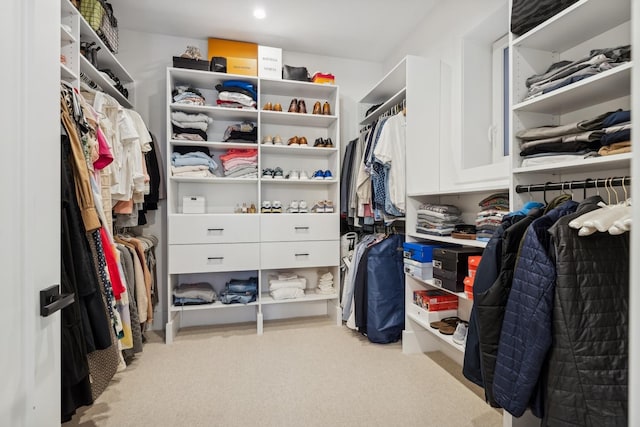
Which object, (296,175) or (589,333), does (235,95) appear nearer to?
(296,175)

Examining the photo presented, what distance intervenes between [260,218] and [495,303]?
1946mm

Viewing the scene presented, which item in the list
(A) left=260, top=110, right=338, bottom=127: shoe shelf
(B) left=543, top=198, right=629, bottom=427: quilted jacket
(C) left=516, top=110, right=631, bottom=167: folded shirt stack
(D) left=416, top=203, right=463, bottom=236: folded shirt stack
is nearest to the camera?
(B) left=543, top=198, right=629, bottom=427: quilted jacket

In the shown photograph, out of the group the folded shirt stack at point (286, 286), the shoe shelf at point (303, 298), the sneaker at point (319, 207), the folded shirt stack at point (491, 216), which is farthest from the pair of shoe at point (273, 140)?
the folded shirt stack at point (491, 216)

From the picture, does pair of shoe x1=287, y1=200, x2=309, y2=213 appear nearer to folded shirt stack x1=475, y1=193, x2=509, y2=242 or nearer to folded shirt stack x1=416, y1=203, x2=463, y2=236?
folded shirt stack x1=416, y1=203, x2=463, y2=236

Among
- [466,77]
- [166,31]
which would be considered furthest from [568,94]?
[166,31]

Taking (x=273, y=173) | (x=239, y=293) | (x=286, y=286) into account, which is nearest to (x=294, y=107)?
(x=273, y=173)

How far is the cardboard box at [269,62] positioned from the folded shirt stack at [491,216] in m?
2.07

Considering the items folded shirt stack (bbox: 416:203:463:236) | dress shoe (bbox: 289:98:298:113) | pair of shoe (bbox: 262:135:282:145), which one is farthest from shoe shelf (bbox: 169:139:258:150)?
folded shirt stack (bbox: 416:203:463:236)

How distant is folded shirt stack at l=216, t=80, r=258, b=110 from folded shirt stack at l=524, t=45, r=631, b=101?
82.8 inches

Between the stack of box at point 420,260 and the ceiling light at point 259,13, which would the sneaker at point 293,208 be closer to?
the stack of box at point 420,260

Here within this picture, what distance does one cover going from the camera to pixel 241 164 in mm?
2799

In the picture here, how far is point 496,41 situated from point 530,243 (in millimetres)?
1746

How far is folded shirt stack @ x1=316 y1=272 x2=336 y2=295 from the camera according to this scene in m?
2.99

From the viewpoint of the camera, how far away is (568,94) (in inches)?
51.2
